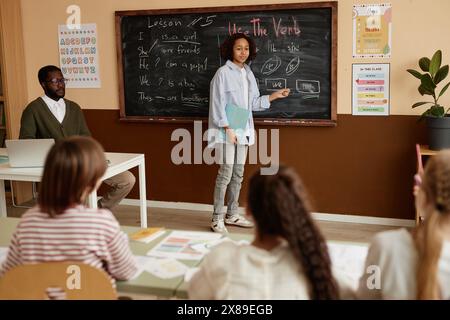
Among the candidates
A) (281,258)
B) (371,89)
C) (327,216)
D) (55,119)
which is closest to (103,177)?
(55,119)

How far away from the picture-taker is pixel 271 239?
4.78 ft

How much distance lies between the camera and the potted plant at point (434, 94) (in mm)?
3672

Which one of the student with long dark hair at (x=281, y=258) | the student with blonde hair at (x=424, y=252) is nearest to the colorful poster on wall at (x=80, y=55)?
the student with long dark hair at (x=281, y=258)

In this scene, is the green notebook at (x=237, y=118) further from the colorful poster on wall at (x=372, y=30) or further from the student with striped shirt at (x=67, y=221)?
the student with striped shirt at (x=67, y=221)

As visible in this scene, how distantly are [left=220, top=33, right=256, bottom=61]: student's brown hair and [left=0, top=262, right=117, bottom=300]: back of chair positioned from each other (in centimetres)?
291

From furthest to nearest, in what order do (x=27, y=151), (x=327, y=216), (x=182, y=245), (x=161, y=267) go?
(x=327, y=216), (x=27, y=151), (x=182, y=245), (x=161, y=267)

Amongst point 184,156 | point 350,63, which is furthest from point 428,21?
point 184,156

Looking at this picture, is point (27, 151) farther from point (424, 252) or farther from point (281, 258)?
point (424, 252)

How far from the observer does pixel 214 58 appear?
4.54m

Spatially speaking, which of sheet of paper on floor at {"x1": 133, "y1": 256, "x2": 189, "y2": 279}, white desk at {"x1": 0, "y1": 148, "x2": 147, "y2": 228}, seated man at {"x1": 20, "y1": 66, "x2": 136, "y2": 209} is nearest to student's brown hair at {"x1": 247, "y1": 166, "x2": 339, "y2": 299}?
sheet of paper on floor at {"x1": 133, "y1": 256, "x2": 189, "y2": 279}

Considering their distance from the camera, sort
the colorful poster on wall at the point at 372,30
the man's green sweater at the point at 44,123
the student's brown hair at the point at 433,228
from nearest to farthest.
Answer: the student's brown hair at the point at 433,228
the man's green sweater at the point at 44,123
the colorful poster on wall at the point at 372,30

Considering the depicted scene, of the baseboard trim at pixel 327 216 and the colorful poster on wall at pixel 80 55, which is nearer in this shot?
the baseboard trim at pixel 327 216

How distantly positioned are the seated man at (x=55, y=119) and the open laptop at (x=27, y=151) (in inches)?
20.3

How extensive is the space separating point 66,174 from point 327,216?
3236 millimetres
